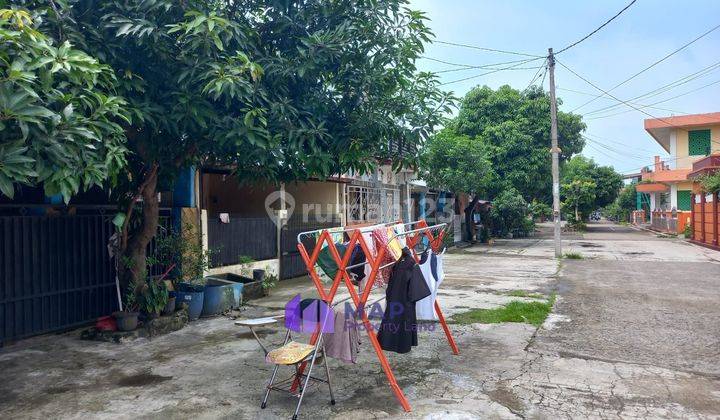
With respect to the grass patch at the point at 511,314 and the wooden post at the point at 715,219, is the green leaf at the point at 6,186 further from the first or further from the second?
the wooden post at the point at 715,219

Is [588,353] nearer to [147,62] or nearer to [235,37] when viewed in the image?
[235,37]

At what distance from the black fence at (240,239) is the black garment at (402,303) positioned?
524 cm

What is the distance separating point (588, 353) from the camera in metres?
5.11

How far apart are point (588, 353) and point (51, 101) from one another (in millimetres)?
5515

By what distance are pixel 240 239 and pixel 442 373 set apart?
613 centimetres

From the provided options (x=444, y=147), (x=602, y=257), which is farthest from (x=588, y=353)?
(x=444, y=147)

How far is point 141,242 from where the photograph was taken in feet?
20.4

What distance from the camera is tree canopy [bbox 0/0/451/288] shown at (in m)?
4.15

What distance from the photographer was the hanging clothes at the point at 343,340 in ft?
12.7

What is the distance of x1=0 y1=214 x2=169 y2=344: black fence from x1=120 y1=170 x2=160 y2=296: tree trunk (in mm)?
653

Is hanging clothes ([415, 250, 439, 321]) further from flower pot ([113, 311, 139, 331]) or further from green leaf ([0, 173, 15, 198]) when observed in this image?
flower pot ([113, 311, 139, 331])

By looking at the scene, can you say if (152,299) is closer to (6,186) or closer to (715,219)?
(6,186)

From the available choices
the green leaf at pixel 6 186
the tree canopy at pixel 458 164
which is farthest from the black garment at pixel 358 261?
the tree canopy at pixel 458 164

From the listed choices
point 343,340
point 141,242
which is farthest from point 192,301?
point 343,340
